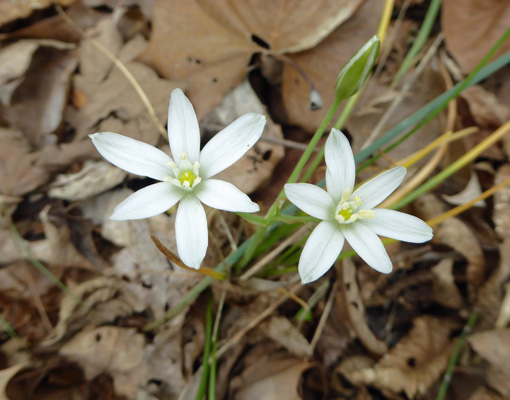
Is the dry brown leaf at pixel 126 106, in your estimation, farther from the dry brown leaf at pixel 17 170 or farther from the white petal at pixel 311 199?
the white petal at pixel 311 199

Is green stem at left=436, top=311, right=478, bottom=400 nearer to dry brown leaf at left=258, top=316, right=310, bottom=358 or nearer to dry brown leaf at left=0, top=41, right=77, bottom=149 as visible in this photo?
dry brown leaf at left=258, top=316, right=310, bottom=358

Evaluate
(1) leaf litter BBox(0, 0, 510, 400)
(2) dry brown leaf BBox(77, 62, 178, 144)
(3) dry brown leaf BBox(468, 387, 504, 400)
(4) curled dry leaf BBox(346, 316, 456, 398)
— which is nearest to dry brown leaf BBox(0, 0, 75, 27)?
(1) leaf litter BBox(0, 0, 510, 400)

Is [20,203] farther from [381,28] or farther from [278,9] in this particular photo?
[381,28]

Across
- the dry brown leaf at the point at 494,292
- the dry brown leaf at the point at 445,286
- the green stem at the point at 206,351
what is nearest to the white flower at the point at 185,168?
the green stem at the point at 206,351

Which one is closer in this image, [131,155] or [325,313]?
[131,155]

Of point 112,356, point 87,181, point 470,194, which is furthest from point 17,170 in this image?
point 470,194

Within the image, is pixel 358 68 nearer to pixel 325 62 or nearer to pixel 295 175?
pixel 295 175
